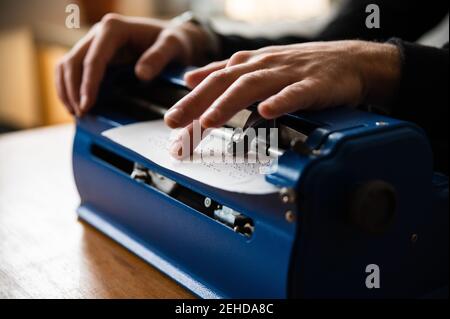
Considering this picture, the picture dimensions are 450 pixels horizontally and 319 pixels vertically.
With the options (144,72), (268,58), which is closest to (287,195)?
(268,58)

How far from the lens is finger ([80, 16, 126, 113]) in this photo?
1092 mm

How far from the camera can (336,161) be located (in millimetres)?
665

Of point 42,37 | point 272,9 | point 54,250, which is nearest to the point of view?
point 54,250

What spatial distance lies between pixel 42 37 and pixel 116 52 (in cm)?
217

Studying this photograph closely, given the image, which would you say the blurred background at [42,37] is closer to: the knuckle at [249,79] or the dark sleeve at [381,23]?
the dark sleeve at [381,23]

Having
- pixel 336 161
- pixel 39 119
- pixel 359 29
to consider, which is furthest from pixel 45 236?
pixel 39 119

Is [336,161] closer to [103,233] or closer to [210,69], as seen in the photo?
[210,69]

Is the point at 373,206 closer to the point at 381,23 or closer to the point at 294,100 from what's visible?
the point at 294,100

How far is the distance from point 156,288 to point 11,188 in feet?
1.74

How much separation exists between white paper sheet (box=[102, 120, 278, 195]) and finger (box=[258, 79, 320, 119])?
0.25 ft

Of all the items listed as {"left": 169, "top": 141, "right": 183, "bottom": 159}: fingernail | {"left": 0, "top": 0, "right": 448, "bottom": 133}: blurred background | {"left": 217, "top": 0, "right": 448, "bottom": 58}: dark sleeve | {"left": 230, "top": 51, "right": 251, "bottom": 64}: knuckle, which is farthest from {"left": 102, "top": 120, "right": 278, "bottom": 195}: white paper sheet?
{"left": 0, "top": 0, "right": 448, "bottom": 133}: blurred background

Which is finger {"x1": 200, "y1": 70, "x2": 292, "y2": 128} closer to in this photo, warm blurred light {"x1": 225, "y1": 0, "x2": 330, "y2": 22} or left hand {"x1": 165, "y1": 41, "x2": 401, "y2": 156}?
left hand {"x1": 165, "y1": 41, "x2": 401, "y2": 156}

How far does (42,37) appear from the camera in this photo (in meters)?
3.16

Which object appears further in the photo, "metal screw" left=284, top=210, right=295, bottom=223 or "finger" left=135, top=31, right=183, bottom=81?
"finger" left=135, top=31, right=183, bottom=81
